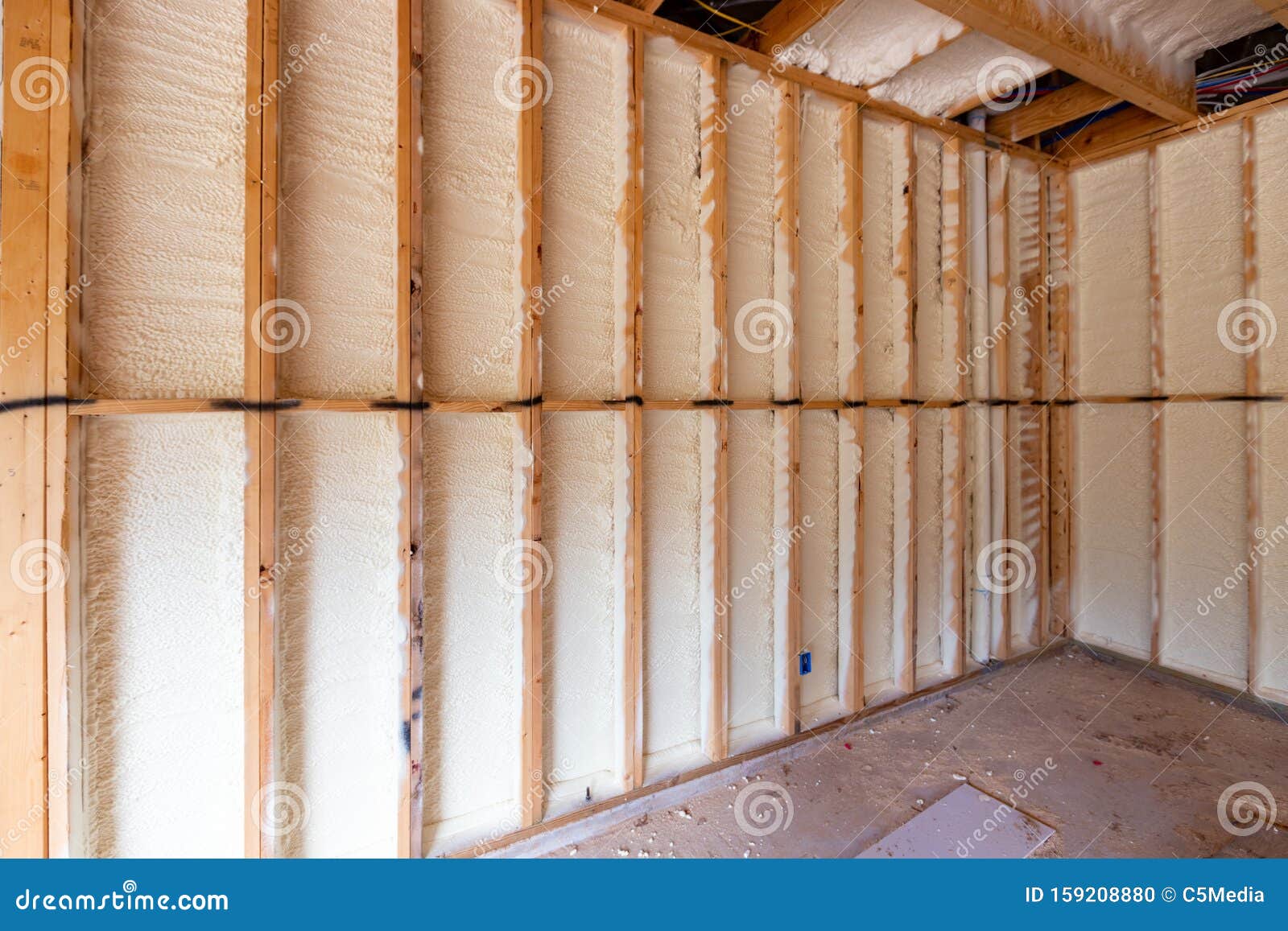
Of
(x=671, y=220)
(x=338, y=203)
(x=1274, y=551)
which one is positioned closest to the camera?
(x=338, y=203)

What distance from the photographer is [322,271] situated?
170 centimetres

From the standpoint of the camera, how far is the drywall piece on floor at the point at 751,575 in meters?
2.44

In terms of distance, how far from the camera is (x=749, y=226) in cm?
245

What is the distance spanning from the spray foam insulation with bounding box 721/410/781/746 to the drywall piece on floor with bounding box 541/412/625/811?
55 centimetres

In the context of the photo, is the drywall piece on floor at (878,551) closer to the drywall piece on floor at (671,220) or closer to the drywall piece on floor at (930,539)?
the drywall piece on floor at (930,539)

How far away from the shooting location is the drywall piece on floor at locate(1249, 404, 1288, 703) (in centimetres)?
278

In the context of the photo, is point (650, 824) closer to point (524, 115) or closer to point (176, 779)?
point (176, 779)

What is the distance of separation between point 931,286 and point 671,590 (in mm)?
2200

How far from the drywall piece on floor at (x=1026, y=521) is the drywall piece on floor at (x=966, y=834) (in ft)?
5.08

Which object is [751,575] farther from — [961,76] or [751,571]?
[961,76]

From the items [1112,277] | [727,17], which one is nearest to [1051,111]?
[1112,277]

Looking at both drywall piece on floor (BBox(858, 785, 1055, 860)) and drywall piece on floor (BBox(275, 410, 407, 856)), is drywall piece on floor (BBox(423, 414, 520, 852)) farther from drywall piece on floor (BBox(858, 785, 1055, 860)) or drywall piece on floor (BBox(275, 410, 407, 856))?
drywall piece on floor (BBox(858, 785, 1055, 860))

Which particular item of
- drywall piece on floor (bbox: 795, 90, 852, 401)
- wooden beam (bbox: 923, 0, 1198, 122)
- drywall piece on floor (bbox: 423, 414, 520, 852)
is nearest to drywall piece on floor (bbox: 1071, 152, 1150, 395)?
wooden beam (bbox: 923, 0, 1198, 122)

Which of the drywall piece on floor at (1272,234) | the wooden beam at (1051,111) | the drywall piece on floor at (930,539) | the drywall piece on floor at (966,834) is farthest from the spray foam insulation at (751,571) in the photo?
the drywall piece on floor at (1272,234)
